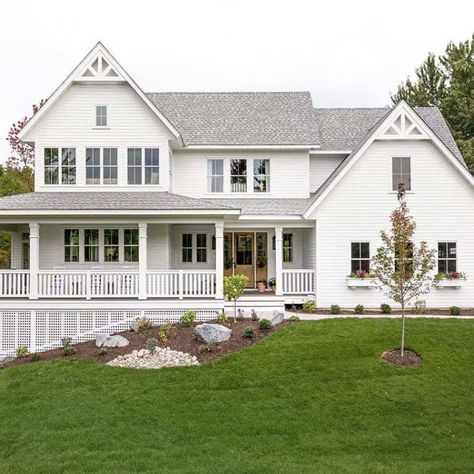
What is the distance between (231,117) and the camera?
2350 centimetres

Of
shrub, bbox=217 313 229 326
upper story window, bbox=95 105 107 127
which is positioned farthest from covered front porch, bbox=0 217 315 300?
upper story window, bbox=95 105 107 127

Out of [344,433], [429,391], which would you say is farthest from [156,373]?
[429,391]

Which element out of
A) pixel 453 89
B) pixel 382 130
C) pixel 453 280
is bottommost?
pixel 453 280

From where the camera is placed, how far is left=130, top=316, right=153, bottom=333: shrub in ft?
54.5

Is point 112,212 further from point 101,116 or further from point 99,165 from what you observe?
point 101,116

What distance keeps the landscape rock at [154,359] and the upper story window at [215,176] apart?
29.7 feet

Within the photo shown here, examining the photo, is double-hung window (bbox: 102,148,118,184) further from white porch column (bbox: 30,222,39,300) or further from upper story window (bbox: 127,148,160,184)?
white porch column (bbox: 30,222,39,300)

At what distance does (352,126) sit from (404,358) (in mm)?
13829

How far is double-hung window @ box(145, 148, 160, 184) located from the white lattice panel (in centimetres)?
535

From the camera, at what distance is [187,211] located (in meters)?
17.4

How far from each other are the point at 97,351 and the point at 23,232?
8.39 m

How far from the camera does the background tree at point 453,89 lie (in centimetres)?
3706

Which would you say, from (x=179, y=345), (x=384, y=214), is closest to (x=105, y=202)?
(x=179, y=345)

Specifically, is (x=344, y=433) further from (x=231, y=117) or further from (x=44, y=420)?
(x=231, y=117)
